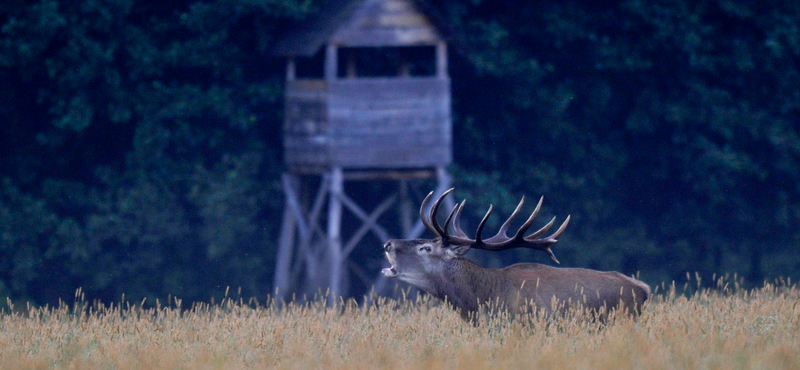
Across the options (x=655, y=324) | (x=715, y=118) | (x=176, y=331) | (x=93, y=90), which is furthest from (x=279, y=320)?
(x=715, y=118)

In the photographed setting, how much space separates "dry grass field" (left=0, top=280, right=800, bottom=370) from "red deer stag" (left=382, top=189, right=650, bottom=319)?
215mm

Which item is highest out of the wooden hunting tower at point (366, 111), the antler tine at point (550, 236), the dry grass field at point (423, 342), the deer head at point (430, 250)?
the wooden hunting tower at point (366, 111)

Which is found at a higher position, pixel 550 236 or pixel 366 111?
pixel 366 111

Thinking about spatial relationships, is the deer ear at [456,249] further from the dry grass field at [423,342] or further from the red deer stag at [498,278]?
the dry grass field at [423,342]

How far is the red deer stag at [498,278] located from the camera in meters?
9.38

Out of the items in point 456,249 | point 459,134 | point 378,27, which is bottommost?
point 456,249

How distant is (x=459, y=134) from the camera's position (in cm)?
2136

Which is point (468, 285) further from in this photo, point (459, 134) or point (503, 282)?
point (459, 134)

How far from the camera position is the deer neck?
31.7ft

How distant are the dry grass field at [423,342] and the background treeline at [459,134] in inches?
385

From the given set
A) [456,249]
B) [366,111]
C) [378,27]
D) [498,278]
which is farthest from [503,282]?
[378,27]

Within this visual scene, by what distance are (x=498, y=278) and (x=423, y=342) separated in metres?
1.27

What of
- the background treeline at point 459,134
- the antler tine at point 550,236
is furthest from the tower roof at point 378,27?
the antler tine at point 550,236

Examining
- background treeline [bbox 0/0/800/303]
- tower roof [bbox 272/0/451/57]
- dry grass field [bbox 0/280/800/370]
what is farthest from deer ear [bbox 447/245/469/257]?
background treeline [bbox 0/0/800/303]
